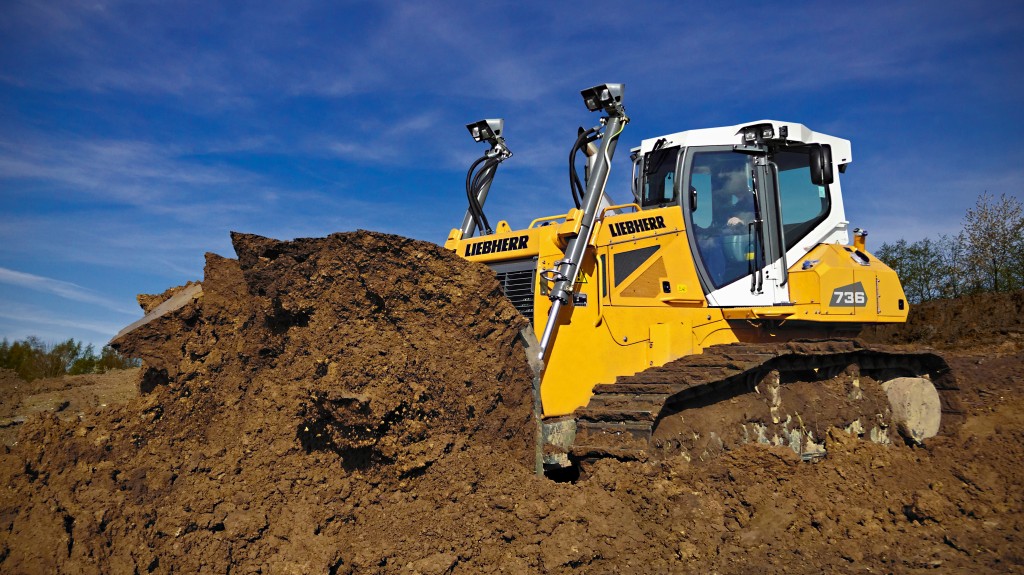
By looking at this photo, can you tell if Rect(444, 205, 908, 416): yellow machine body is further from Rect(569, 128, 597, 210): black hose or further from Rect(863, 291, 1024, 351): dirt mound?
Rect(863, 291, 1024, 351): dirt mound

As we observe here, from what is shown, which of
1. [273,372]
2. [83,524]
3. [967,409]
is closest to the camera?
[83,524]

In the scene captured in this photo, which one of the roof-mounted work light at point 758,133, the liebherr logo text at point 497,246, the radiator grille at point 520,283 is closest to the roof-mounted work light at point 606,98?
the roof-mounted work light at point 758,133

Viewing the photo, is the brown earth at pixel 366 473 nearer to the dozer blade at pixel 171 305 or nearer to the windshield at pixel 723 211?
the dozer blade at pixel 171 305

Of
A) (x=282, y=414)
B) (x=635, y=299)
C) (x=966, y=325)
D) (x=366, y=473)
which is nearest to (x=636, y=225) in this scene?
(x=635, y=299)

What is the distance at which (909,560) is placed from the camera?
5.23m

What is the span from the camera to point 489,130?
8.41m

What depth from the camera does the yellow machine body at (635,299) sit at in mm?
6211

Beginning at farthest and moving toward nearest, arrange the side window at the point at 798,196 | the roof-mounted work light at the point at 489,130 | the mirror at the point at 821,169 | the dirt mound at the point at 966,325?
the dirt mound at the point at 966,325, the roof-mounted work light at the point at 489,130, the side window at the point at 798,196, the mirror at the point at 821,169

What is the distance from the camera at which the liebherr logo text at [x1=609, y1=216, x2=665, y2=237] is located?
6.70 metres

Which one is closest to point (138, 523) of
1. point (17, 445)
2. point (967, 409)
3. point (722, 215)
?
point (17, 445)

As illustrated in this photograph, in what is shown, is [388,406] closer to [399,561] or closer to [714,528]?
[399,561]

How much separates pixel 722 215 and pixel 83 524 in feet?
18.2

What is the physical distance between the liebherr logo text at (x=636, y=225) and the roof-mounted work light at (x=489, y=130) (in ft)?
7.44

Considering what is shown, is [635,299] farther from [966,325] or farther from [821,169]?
[966,325]
